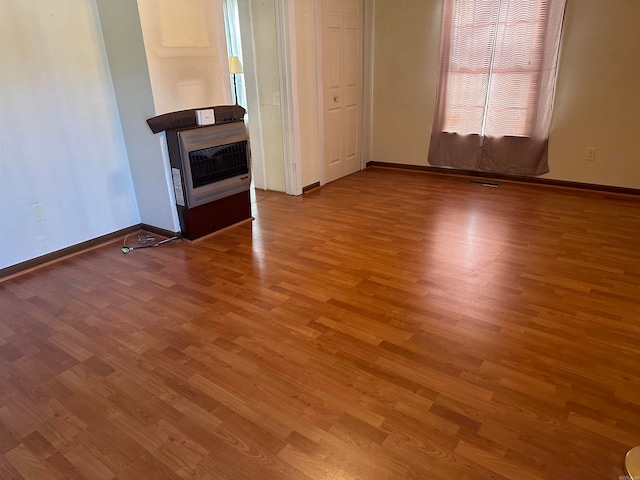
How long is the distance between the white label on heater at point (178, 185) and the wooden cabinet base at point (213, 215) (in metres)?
0.07

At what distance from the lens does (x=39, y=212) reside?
3031mm

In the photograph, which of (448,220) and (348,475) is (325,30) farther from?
(348,475)

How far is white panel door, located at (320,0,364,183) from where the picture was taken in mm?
4527

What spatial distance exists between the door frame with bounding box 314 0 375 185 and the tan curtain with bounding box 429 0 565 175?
879mm

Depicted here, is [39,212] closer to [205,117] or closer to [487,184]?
[205,117]

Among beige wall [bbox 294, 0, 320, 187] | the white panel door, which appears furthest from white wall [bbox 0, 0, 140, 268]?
the white panel door

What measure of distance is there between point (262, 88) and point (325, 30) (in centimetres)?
90

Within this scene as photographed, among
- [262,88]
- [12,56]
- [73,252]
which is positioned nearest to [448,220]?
[262,88]

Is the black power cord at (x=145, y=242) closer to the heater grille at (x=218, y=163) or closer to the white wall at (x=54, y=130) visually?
the white wall at (x=54, y=130)

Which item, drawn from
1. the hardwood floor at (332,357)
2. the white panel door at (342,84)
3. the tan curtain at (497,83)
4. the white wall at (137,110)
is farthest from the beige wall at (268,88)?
the tan curtain at (497,83)

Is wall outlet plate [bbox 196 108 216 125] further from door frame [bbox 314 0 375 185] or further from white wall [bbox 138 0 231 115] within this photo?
door frame [bbox 314 0 375 185]

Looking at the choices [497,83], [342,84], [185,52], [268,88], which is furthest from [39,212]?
[497,83]

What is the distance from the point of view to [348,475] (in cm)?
144

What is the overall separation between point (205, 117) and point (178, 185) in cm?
56
